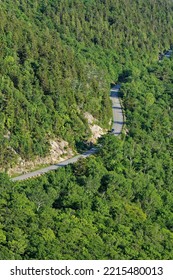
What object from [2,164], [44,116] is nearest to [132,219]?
[2,164]

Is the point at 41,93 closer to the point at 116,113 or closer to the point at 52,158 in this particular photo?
the point at 52,158

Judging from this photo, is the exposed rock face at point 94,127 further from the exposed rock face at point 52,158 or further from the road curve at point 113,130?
the exposed rock face at point 52,158

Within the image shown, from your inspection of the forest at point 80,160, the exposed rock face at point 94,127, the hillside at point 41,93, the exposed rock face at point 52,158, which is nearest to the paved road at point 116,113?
the forest at point 80,160

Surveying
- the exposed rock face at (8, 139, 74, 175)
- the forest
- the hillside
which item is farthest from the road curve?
the hillside

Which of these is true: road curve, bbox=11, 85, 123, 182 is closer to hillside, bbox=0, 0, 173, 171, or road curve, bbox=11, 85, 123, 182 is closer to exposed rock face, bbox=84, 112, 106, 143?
hillside, bbox=0, 0, 173, 171

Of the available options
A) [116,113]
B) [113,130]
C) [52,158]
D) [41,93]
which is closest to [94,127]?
[113,130]

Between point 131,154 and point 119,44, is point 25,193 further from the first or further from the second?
point 119,44

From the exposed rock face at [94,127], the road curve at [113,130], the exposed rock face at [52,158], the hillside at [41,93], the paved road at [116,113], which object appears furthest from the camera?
the paved road at [116,113]
